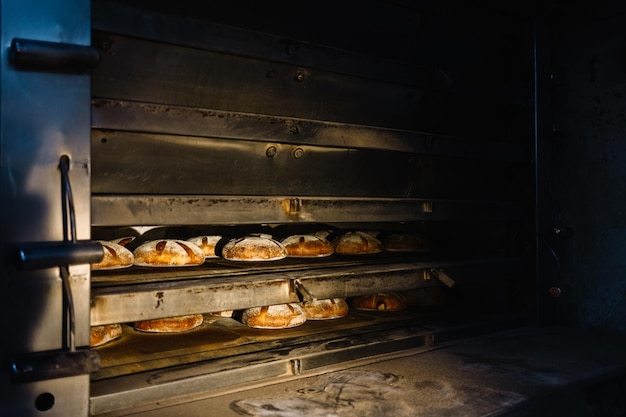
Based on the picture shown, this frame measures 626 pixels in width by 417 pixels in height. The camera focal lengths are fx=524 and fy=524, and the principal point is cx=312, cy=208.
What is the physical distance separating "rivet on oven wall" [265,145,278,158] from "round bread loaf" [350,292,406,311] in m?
A: 1.08

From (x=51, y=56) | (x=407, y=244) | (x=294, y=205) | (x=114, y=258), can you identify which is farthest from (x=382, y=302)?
(x=51, y=56)

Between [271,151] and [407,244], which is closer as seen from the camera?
[271,151]

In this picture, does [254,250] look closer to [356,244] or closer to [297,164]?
[297,164]

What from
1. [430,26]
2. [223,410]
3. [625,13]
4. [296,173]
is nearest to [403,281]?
[296,173]

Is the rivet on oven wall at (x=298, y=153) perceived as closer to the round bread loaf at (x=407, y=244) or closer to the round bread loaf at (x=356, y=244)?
the round bread loaf at (x=356, y=244)

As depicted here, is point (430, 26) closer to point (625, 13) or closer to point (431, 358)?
point (625, 13)

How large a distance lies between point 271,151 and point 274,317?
29.2 inches

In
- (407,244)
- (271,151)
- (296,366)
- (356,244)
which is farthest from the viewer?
(407,244)

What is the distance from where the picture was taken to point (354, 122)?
224cm

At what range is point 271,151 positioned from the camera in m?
2.01

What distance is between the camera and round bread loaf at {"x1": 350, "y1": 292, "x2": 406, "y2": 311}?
2.74 meters

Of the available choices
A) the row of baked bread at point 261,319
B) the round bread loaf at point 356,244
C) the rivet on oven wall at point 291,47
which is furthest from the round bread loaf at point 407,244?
the rivet on oven wall at point 291,47

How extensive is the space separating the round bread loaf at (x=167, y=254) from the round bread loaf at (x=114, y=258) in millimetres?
85

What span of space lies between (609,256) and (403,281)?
1.18 meters
